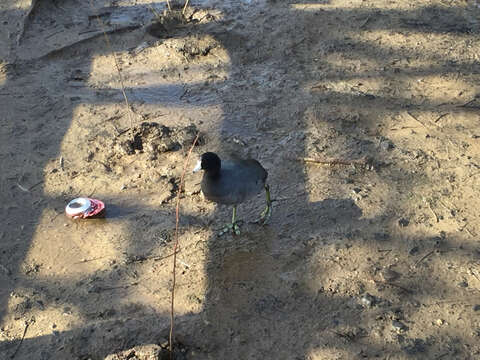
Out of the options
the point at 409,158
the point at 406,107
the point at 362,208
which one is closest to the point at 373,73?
the point at 406,107

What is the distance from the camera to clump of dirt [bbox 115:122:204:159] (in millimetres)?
5027

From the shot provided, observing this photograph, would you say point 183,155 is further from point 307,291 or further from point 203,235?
point 307,291

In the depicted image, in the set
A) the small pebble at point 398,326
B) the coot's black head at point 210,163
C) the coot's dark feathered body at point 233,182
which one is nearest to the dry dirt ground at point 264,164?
the small pebble at point 398,326

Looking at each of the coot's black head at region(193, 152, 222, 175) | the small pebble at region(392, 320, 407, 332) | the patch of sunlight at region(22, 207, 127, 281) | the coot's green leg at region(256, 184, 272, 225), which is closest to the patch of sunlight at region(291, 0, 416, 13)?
the coot's green leg at region(256, 184, 272, 225)

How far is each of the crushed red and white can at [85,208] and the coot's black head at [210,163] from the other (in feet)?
3.36

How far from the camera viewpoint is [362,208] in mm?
4230

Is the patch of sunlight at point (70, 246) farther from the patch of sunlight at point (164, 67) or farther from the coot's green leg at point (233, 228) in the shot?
the patch of sunlight at point (164, 67)

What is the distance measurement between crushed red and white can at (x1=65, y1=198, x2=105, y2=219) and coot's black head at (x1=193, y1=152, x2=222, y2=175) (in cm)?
102

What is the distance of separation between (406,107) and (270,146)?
1473 millimetres

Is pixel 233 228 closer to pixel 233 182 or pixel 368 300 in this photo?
pixel 233 182

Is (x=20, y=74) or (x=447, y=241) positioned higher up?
(x=20, y=74)

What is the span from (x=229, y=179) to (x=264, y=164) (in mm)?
916

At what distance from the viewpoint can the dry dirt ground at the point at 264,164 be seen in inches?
135

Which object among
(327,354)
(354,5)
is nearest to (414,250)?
(327,354)
